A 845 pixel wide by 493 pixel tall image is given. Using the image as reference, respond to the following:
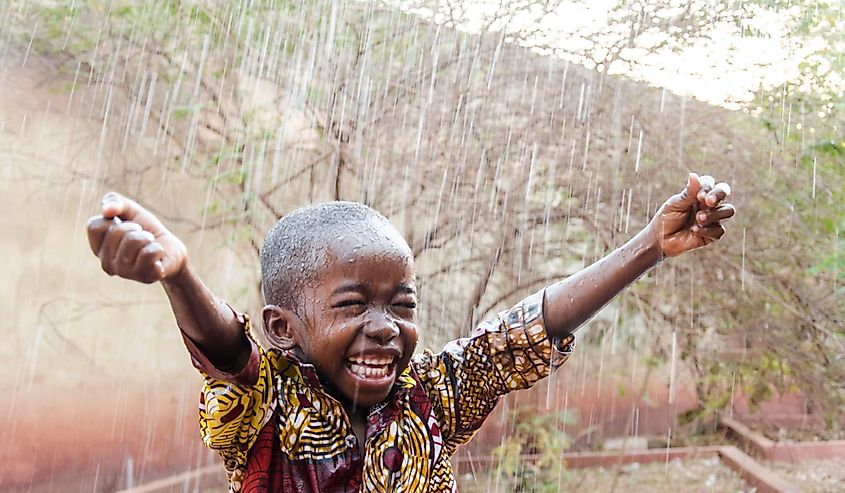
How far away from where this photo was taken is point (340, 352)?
132 cm

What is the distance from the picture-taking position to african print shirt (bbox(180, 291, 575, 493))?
1.26 meters

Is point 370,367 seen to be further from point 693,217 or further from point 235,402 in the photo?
point 693,217

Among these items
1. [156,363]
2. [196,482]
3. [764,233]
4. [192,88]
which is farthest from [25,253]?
[764,233]

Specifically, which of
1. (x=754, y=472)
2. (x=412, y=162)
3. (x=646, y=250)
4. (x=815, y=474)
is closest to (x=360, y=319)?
(x=646, y=250)

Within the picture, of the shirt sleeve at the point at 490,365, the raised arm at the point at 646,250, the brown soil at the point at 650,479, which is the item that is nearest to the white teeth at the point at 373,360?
the shirt sleeve at the point at 490,365

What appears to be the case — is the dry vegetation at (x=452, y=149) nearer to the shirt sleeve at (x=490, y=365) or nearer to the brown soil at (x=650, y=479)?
the brown soil at (x=650, y=479)

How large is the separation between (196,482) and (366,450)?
12.0 ft

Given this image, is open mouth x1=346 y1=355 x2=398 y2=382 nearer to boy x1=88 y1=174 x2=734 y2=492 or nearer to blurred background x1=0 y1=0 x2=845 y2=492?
boy x1=88 y1=174 x2=734 y2=492

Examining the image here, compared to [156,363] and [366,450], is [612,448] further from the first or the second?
[366,450]

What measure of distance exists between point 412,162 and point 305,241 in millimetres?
2859

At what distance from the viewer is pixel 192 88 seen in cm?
437

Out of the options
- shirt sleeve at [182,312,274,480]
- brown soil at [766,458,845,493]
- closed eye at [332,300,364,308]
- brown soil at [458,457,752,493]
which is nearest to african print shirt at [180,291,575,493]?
shirt sleeve at [182,312,274,480]

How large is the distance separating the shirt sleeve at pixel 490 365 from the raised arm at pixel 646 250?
0.04m

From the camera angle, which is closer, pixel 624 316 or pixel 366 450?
pixel 366 450
